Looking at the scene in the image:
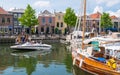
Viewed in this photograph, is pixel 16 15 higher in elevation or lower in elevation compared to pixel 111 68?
higher

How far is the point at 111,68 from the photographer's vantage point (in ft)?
71.4

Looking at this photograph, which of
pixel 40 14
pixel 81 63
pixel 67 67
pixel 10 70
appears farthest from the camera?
pixel 40 14

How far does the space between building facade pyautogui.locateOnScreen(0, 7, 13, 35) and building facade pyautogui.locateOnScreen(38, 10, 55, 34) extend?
1078 centimetres

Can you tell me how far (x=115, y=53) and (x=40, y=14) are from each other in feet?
217

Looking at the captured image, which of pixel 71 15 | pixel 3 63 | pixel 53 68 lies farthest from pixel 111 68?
pixel 71 15

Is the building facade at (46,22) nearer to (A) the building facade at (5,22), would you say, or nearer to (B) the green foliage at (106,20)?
(A) the building facade at (5,22)

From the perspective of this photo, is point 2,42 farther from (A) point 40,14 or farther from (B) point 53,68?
(B) point 53,68

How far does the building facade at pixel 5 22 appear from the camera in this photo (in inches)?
3108

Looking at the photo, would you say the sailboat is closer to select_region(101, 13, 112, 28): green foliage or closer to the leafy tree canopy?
the leafy tree canopy

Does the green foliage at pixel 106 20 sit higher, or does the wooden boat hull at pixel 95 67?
the green foliage at pixel 106 20

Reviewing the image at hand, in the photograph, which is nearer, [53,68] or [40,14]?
[53,68]

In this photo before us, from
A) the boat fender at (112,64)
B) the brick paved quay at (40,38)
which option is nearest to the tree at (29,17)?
the brick paved quay at (40,38)

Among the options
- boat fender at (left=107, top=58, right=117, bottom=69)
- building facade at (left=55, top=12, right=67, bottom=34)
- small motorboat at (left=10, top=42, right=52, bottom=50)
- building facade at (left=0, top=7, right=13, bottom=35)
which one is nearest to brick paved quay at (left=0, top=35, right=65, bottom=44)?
building facade at (left=0, top=7, right=13, bottom=35)

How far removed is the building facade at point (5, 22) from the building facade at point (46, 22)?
10782 mm
